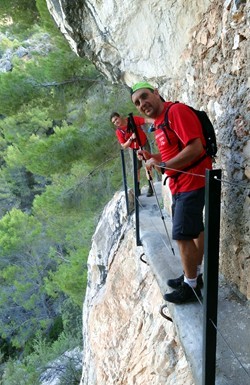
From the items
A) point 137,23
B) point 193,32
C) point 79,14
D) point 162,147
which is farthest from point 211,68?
point 79,14

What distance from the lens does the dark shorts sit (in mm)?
2207

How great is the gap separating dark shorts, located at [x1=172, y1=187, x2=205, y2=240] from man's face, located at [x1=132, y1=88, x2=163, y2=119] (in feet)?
1.89

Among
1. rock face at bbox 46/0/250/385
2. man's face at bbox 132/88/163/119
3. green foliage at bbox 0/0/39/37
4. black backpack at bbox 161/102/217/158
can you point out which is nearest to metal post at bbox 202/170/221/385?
rock face at bbox 46/0/250/385

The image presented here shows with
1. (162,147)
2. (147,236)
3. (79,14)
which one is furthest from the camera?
(79,14)

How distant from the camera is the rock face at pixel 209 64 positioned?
7.24ft

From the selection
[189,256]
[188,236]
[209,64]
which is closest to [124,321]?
[189,256]

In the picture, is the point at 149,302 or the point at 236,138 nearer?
the point at 236,138

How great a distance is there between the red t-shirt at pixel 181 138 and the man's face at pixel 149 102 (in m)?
0.04

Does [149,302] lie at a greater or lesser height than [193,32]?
lesser

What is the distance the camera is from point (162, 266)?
296 centimetres

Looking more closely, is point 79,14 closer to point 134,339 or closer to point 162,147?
point 162,147

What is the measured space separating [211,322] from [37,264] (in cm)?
1523

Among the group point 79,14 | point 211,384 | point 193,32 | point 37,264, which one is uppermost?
point 79,14

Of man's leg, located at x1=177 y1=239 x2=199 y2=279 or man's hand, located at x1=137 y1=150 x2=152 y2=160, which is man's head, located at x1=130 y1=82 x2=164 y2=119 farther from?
man's leg, located at x1=177 y1=239 x2=199 y2=279
